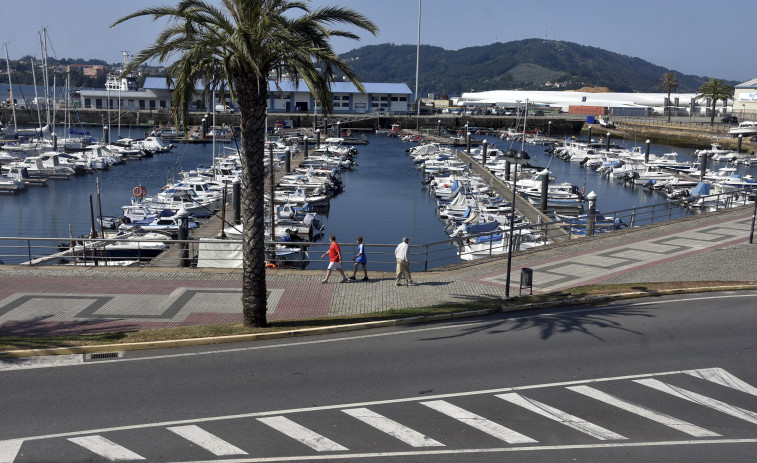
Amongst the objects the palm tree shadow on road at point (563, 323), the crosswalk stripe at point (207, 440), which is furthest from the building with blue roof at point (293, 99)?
the crosswalk stripe at point (207, 440)

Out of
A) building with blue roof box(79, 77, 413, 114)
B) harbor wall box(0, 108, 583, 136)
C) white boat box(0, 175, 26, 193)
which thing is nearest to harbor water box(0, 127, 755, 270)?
white boat box(0, 175, 26, 193)

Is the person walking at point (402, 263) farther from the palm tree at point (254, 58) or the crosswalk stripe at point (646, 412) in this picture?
the crosswalk stripe at point (646, 412)

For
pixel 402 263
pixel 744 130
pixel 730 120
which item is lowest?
pixel 402 263

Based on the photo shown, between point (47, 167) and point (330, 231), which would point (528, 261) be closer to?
point (330, 231)

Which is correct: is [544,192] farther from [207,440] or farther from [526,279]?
[207,440]

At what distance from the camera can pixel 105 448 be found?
10.3m

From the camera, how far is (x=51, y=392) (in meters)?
12.6

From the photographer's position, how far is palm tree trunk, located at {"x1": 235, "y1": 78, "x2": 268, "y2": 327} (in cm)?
1598

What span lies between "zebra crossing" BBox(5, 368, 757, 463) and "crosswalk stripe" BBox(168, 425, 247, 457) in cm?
2

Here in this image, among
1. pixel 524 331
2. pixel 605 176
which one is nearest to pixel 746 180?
pixel 605 176

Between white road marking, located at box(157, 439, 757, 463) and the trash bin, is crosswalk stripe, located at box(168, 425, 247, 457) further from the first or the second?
the trash bin

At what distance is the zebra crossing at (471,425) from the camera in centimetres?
1038

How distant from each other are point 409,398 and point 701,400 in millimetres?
5297

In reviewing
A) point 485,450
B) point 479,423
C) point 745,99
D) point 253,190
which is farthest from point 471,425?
point 745,99
